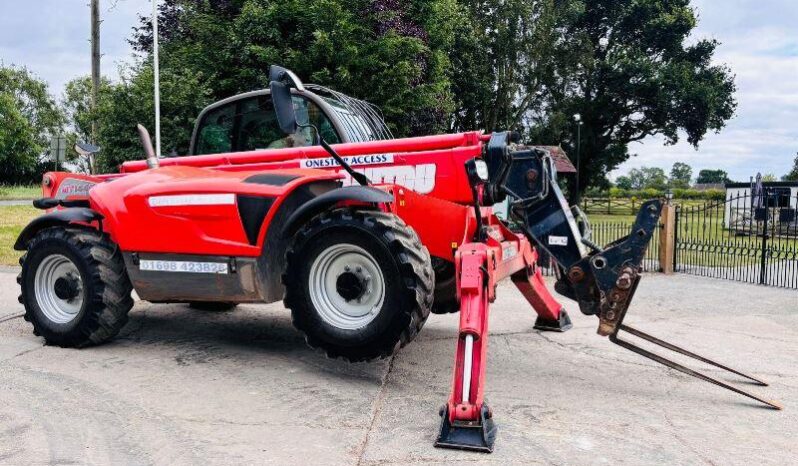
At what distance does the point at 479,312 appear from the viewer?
4293 millimetres

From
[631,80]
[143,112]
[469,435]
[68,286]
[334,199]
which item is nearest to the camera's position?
[469,435]

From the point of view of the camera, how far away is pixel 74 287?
5.95 meters

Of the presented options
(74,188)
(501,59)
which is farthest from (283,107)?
(501,59)

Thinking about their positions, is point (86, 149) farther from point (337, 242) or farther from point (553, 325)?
point (553, 325)

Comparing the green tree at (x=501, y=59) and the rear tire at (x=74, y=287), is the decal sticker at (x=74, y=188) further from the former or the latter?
the green tree at (x=501, y=59)

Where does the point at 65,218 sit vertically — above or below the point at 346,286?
above

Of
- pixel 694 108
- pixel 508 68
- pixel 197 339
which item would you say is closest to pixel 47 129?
pixel 508 68

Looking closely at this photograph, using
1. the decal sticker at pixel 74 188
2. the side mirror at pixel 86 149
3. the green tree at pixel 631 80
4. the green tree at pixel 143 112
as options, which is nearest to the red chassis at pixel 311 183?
the decal sticker at pixel 74 188

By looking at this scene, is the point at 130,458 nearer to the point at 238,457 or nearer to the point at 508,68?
the point at 238,457

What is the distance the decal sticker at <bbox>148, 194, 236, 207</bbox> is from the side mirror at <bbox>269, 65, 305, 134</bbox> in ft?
2.71

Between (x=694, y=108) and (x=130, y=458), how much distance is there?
118 ft

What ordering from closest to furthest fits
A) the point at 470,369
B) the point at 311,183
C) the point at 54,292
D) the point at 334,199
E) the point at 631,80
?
the point at 470,369
the point at 334,199
the point at 311,183
the point at 54,292
the point at 631,80

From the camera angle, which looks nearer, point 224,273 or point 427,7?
point 224,273

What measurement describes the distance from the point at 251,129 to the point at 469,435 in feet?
12.8
